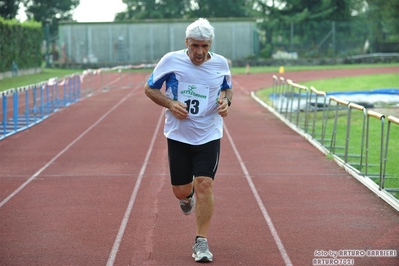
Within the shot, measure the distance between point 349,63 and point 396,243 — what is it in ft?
150

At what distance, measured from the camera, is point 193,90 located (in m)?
6.68

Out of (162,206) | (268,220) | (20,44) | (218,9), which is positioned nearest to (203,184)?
(268,220)

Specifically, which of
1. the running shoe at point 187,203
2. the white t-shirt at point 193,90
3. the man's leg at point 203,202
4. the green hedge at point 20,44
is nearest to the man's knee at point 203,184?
the man's leg at point 203,202

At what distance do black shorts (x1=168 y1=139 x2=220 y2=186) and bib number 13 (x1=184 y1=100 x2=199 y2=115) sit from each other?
0.28m

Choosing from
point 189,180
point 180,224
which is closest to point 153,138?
point 180,224

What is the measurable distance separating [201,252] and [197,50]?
1.57 m

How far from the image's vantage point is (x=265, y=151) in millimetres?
13992

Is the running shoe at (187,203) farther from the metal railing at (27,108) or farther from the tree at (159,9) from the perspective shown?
the tree at (159,9)

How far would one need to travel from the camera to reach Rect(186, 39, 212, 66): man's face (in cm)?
652

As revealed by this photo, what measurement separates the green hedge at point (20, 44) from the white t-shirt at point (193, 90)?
30500mm

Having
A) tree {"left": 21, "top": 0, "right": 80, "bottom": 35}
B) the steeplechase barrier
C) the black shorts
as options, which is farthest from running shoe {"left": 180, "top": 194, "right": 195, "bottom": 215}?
tree {"left": 21, "top": 0, "right": 80, "bottom": 35}

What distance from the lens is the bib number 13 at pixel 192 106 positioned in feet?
22.0

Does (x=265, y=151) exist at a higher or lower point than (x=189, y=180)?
lower

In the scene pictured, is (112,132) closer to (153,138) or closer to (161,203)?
(153,138)
